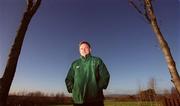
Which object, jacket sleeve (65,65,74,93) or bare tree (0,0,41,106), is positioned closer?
jacket sleeve (65,65,74,93)

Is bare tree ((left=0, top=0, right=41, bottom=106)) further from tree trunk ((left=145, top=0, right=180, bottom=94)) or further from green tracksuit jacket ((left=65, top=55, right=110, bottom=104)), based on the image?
tree trunk ((left=145, top=0, right=180, bottom=94))

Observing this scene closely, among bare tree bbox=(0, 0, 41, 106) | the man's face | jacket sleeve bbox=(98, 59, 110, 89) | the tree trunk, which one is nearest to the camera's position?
jacket sleeve bbox=(98, 59, 110, 89)

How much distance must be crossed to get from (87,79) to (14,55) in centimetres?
157

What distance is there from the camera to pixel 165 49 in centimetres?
758

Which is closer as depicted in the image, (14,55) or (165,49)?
(14,55)

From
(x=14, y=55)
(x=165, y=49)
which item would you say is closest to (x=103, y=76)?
(x=14, y=55)

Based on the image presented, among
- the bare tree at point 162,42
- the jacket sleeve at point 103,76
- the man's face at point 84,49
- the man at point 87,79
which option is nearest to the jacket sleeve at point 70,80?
the man at point 87,79

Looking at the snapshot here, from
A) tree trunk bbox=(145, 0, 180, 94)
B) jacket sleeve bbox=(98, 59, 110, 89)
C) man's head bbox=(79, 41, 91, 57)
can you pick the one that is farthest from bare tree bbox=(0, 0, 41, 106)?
tree trunk bbox=(145, 0, 180, 94)

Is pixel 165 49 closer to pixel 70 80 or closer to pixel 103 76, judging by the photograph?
pixel 103 76

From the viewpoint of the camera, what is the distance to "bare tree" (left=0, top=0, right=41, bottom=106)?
5.86m

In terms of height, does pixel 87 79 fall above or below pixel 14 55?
below

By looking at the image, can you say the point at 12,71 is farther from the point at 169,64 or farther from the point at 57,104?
the point at 57,104

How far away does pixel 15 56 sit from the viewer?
5996 millimetres

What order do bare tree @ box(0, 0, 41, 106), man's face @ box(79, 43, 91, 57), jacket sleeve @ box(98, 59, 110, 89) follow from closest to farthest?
jacket sleeve @ box(98, 59, 110, 89), man's face @ box(79, 43, 91, 57), bare tree @ box(0, 0, 41, 106)
